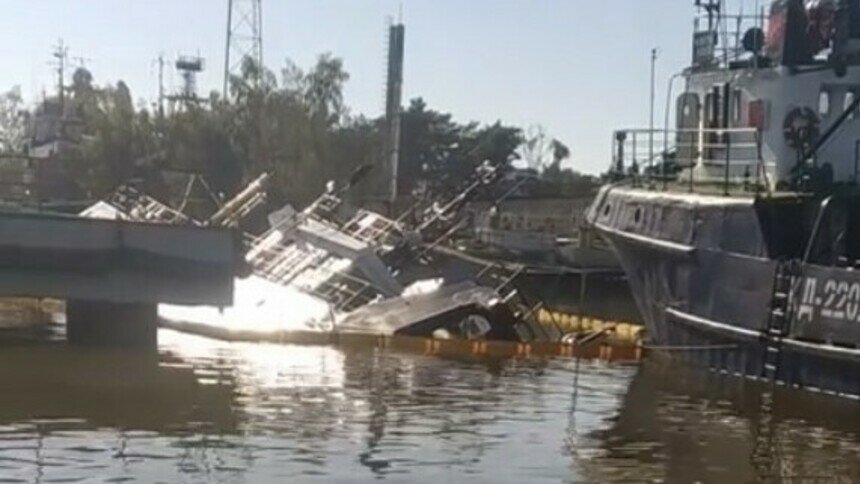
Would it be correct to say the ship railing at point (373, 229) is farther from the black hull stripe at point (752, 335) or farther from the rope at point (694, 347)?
the black hull stripe at point (752, 335)

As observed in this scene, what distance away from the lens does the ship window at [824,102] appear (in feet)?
69.2

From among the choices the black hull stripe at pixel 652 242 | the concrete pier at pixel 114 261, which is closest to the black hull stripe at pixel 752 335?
the black hull stripe at pixel 652 242

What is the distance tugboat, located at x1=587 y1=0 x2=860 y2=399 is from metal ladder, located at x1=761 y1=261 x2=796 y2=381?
0.02m

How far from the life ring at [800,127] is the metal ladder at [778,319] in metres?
2.90

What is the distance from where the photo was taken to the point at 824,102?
69.3 ft

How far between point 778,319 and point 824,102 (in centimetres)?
414

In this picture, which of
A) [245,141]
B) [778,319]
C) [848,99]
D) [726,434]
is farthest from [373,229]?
[245,141]

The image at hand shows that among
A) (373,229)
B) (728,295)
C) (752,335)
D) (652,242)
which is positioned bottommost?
(752,335)

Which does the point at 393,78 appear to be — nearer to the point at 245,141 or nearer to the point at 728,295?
the point at 245,141

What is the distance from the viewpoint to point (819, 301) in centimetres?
1775

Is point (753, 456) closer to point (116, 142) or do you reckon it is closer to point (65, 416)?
point (65, 416)

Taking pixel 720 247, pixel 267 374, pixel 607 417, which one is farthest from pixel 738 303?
pixel 267 374

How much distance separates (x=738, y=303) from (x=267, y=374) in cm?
614

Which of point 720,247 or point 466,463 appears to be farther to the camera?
point 720,247
